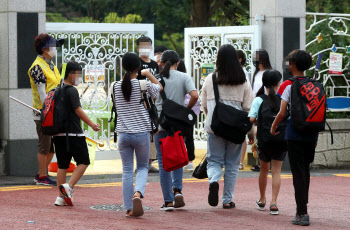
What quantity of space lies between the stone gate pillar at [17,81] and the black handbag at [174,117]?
3.39 m

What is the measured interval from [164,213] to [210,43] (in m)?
5.74

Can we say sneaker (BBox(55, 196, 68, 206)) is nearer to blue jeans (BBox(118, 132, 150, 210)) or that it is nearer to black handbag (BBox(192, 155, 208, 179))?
blue jeans (BBox(118, 132, 150, 210))

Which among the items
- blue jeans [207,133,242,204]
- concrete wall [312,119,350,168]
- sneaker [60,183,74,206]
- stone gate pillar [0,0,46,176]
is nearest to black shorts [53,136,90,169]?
sneaker [60,183,74,206]

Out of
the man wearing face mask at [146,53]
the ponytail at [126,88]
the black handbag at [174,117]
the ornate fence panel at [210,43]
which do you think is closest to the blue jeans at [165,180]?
the black handbag at [174,117]

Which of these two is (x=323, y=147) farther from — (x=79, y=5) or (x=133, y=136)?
(x=79, y=5)

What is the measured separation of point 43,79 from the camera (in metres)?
10.2

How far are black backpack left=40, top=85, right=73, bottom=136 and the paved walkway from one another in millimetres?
873

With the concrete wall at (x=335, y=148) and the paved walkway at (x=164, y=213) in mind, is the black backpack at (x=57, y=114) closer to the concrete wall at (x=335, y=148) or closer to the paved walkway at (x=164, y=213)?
the paved walkway at (x=164, y=213)

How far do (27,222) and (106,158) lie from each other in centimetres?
504

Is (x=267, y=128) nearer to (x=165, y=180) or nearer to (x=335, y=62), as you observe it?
(x=165, y=180)

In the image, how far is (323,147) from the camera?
1291 centimetres

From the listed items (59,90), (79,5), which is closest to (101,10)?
(79,5)

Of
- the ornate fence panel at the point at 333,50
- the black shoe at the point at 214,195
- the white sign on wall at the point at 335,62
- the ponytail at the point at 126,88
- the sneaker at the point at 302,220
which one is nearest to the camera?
the sneaker at the point at 302,220

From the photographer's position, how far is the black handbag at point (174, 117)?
8375mm
